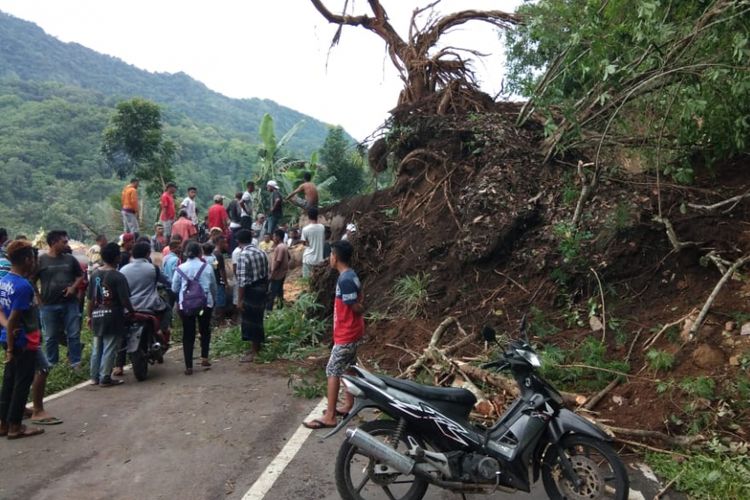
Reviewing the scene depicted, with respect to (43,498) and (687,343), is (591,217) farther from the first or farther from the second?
(43,498)

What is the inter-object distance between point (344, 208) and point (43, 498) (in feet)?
30.2

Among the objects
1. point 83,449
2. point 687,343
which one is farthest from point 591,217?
point 83,449

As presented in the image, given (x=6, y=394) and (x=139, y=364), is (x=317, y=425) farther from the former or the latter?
(x=139, y=364)

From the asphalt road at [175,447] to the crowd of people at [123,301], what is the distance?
40cm

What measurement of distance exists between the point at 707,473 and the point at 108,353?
6.60 metres

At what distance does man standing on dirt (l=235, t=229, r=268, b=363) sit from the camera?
26.9 ft

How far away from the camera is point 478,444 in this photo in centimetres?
416

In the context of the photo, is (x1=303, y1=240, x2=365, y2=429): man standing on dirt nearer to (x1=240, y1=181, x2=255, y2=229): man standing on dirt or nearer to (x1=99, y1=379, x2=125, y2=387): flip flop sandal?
(x1=99, y1=379, x2=125, y2=387): flip flop sandal

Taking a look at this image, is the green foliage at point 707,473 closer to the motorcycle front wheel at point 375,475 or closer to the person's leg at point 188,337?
the motorcycle front wheel at point 375,475

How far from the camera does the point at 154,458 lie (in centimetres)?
518

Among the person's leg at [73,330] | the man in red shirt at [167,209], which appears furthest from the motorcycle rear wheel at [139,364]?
the man in red shirt at [167,209]

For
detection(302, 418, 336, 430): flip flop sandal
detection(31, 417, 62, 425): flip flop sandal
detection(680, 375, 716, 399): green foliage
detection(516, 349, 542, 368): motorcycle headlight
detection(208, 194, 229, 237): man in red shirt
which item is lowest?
detection(31, 417, 62, 425): flip flop sandal

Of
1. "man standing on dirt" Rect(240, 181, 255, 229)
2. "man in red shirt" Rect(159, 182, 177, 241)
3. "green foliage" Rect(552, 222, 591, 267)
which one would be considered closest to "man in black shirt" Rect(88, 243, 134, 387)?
"green foliage" Rect(552, 222, 591, 267)

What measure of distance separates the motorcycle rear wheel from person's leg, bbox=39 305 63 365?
45.6 inches
